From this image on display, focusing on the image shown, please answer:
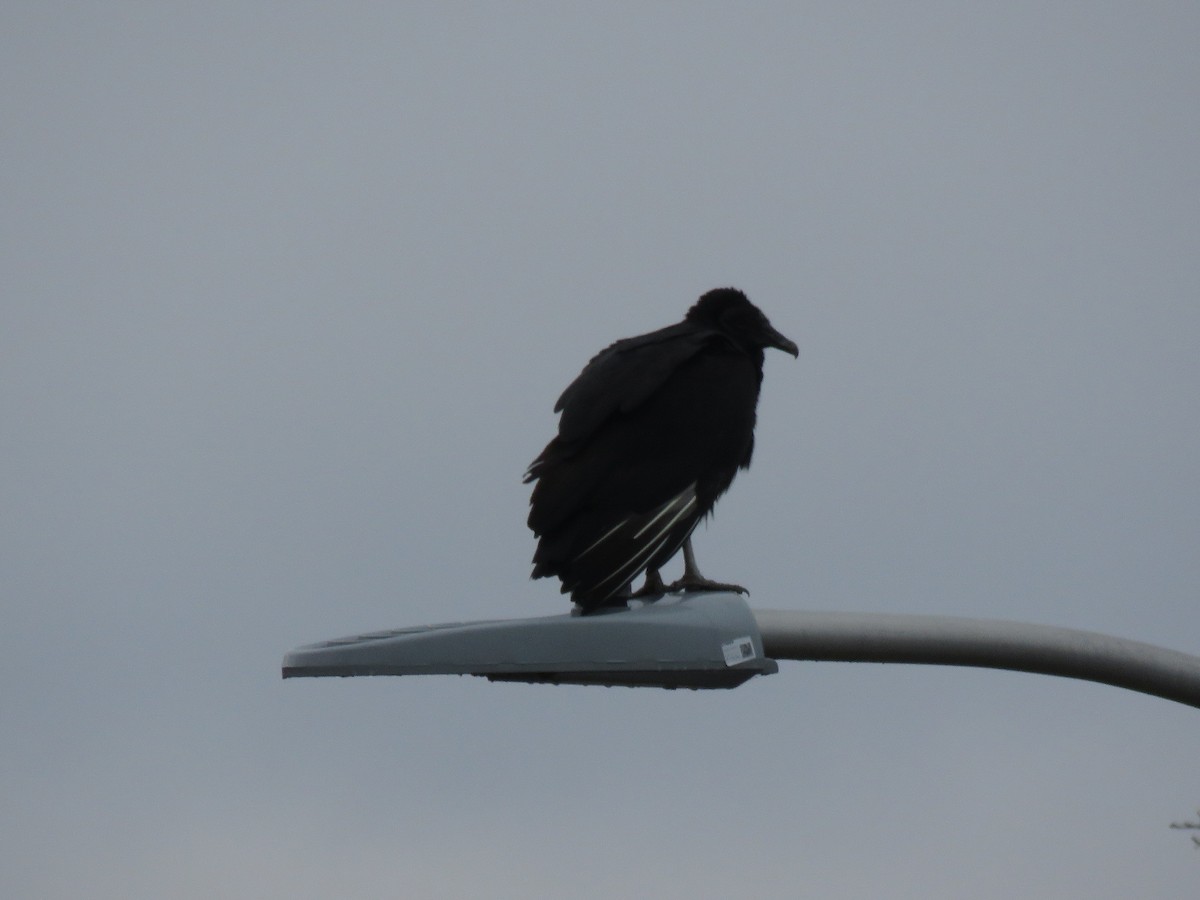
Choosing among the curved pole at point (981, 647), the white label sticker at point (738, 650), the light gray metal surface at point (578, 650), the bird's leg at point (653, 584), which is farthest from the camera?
the bird's leg at point (653, 584)

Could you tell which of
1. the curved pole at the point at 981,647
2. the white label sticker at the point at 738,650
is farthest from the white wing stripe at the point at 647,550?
the white label sticker at the point at 738,650

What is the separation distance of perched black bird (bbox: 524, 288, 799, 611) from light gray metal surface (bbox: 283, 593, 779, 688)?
1.28ft

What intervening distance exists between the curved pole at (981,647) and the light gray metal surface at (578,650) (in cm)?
28

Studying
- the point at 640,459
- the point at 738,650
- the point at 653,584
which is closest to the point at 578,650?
the point at 738,650

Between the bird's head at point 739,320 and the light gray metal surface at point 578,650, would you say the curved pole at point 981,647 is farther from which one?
the bird's head at point 739,320

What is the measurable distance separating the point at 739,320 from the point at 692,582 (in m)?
1.20

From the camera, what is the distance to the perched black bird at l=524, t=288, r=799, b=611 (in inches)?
142

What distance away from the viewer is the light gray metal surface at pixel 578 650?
2.83 metres

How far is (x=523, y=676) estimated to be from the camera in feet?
9.75

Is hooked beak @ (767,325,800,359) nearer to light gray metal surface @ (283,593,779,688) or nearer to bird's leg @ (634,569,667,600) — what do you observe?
bird's leg @ (634,569,667,600)

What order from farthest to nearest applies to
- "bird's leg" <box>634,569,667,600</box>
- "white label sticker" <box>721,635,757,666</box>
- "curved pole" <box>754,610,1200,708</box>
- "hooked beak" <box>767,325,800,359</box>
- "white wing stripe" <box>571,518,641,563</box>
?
"hooked beak" <box>767,325,800,359</box> < "bird's leg" <box>634,569,667,600</box> < "white wing stripe" <box>571,518,641,563</box> < "curved pole" <box>754,610,1200,708</box> < "white label sticker" <box>721,635,757,666</box>

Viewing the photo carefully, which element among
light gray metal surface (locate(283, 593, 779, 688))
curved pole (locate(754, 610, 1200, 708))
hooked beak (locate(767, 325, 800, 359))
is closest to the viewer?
light gray metal surface (locate(283, 593, 779, 688))

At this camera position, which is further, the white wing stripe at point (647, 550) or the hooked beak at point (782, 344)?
the hooked beak at point (782, 344)

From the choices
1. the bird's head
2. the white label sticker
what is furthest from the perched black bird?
the white label sticker
